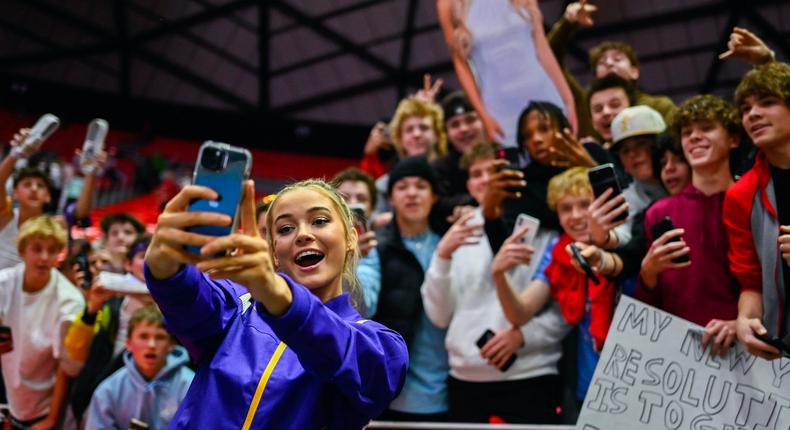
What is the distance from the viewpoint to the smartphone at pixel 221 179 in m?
1.13

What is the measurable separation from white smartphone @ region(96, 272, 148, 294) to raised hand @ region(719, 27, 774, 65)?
99.3 inches

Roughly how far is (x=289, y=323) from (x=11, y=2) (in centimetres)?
1233

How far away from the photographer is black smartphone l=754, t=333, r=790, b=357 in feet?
6.89

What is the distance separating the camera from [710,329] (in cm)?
225

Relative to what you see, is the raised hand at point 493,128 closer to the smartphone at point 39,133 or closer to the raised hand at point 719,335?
the raised hand at point 719,335

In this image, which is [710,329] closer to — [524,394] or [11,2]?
[524,394]

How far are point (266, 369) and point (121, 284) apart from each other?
201cm

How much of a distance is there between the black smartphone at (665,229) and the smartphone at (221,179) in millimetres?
1649

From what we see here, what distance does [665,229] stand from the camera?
2.41 metres

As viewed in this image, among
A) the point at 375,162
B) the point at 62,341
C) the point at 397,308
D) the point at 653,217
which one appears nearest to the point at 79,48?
the point at 375,162

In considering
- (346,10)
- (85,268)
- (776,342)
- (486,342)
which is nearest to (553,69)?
(486,342)

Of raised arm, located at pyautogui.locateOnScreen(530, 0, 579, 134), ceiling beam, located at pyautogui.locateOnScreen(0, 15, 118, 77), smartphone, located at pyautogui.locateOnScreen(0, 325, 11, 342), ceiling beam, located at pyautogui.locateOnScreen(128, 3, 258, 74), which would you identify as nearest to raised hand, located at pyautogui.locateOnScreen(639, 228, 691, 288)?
raised arm, located at pyautogui.locateOnScreen(530, 0, 579, 134)

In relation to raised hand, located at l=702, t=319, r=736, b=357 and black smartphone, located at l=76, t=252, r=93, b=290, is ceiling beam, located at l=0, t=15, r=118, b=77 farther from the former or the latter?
raised hand, located at l=702, t=319, r=736, b=357

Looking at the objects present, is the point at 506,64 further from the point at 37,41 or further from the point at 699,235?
→ the point at 37,41
